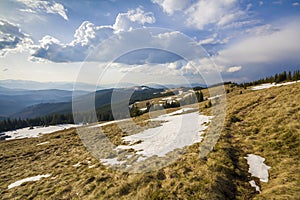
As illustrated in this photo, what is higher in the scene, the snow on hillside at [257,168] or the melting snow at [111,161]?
the snow on hillside at [257,168]

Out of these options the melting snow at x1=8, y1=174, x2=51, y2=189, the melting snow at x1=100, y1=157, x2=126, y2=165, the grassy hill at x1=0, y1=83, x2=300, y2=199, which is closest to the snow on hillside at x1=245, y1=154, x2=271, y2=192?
the grassy hill at x1=0, y1=83, x2=300, y2=199

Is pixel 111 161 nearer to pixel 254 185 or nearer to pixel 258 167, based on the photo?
pixel 254 185

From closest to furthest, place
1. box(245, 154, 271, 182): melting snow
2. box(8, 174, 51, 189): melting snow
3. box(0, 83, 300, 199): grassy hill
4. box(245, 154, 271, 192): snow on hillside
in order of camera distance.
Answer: box(0, 83, 300, 199): grassy hill → box(245, 154, 271, 192): snow on hillside → box(245, 154, 271, 182): melting snow → box(8, 174, 51, 189): melting snow

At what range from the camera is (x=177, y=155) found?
43.7ft

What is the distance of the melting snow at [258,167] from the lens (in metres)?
9.33

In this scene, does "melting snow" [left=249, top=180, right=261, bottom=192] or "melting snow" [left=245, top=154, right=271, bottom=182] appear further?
"melting snow" [left=245, top=154, right=271, bottom=182]

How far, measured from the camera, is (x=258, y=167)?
10211 millimetres

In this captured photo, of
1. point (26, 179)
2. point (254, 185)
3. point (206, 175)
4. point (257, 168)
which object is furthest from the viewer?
point (26, 179)

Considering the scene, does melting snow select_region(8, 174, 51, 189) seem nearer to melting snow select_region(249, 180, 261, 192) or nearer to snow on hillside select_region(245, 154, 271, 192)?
melting snow select_region(249, 180, 261, 192)

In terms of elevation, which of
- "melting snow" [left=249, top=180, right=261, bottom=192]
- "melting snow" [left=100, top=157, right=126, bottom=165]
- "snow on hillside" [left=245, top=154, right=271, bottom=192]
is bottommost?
"melting snow" [left=100, top=157, right=126, bottom=165]

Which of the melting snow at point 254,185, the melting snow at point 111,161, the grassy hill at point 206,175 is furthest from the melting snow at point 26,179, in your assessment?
the melting snow at point 254,185

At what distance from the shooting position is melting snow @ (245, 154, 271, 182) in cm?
933

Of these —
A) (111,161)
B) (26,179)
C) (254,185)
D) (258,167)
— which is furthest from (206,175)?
(26,179)

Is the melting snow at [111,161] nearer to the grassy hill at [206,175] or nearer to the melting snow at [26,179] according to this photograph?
the grassy hill at [206,175]
